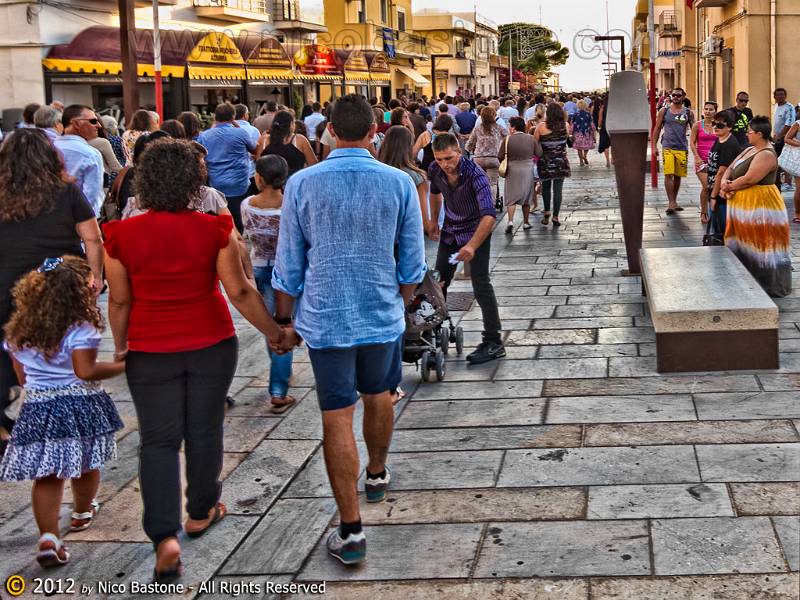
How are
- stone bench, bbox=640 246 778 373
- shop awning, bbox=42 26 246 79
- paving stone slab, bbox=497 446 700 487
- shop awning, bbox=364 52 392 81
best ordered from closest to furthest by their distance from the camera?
paving stone slab, bbox=497 446 700 487
stone bench, bbox=640 246 778 373
shop awning, bbox=42 26 246 79
shop awning, bbox=364 52 392 81

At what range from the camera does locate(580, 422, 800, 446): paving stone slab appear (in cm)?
577

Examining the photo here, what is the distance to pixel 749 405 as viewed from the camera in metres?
6.39

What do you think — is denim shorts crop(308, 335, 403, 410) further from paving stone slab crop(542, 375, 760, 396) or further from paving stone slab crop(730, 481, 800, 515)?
paving stone slab crop(542, 375, 760, 396)

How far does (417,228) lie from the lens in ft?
15.4

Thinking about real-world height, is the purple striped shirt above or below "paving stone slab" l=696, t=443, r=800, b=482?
above

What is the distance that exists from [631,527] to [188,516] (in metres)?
1.81

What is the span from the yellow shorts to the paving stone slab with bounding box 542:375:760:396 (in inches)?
348

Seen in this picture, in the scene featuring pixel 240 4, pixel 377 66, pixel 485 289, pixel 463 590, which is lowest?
pixel 463 590

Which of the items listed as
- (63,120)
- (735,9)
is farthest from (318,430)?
(735,9)

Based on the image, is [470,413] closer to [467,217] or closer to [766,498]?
[467,217]

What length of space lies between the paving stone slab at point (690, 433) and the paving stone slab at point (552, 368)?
1248 mm

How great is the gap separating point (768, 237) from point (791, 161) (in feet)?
15.8

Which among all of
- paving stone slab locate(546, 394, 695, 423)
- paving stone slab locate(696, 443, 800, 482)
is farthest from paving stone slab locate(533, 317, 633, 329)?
paving stone slab locate(696, 443, 800, 482)

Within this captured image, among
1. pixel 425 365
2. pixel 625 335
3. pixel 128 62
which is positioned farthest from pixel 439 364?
pixel 128 62
